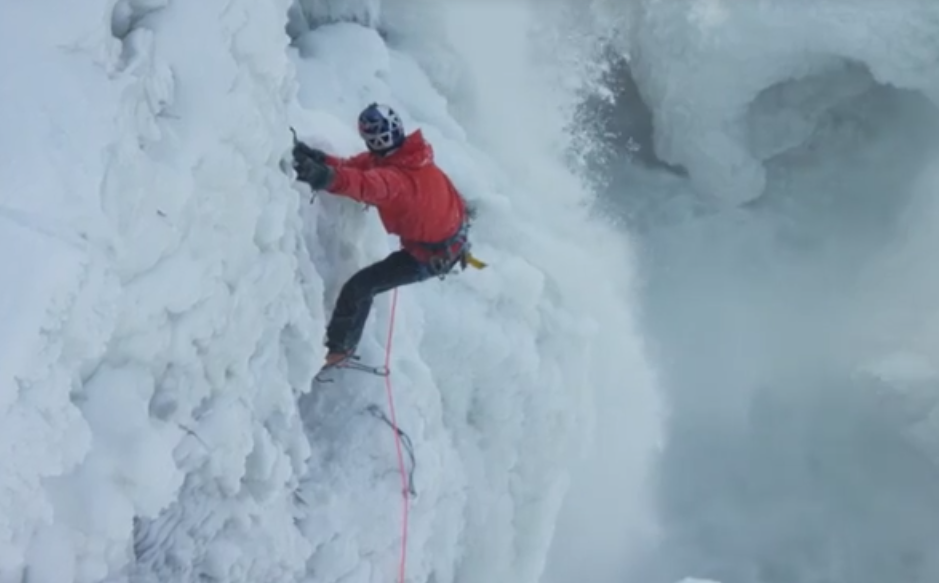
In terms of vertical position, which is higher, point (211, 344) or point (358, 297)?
point (358, 297)

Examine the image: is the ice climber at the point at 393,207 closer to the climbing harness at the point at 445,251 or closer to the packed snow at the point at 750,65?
the climbing harness at the point at 445,251

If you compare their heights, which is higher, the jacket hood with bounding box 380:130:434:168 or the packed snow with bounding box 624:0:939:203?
the packed snow with bounding box 624:0:939:203

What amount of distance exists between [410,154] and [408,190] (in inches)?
5.4

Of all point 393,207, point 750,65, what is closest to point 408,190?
point 393,207

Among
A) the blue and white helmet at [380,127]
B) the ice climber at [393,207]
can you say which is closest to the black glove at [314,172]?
the ice climber at [393,207]

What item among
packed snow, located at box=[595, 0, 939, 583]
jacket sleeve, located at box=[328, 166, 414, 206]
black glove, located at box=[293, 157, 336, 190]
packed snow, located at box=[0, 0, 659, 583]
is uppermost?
packed snow, located at box=[595, 0, 939, 583]

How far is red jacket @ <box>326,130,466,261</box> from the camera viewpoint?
3.89 m

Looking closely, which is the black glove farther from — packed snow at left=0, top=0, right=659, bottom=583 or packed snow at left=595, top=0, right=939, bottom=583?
packed snow at left=595, top=0, right=939, bottom=583

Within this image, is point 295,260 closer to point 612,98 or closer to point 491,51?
point 491,51

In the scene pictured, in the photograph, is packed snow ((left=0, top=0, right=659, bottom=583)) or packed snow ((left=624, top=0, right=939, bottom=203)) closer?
packed snow ((left=0, top=0, right=659, bottom=583))

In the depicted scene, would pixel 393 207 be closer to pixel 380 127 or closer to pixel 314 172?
pixel 380 127

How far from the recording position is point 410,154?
4.11 metres

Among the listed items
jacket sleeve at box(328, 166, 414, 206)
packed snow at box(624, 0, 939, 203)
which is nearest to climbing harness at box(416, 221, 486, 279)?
jacket sleeve at box(328, 166, 414, 206)

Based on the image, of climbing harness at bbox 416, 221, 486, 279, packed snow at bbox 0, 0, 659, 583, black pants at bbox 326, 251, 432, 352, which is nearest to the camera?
packed snow at bbox 0, 0, 659, 583
